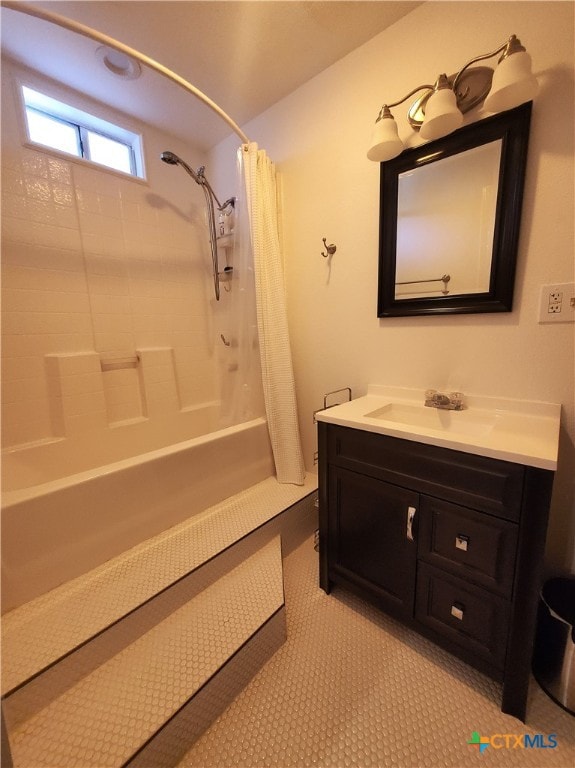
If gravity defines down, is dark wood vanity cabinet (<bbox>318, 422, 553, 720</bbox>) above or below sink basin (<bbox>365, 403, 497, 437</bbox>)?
below

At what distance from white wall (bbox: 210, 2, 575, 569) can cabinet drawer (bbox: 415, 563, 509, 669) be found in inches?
18.0

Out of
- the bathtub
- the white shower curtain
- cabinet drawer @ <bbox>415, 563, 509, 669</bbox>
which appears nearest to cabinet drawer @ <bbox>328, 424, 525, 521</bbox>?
cabinet drawer @ <bbox>415, 563, 509, 669</bbox>

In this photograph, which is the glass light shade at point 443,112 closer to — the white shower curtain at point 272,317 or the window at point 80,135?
the white shower curtain at point 272,317

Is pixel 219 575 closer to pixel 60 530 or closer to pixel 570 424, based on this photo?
pixel 60 530

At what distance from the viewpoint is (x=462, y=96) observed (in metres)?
1.10

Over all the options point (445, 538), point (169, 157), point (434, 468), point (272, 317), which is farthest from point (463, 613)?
point (169, 157)

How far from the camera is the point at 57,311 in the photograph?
1.63m

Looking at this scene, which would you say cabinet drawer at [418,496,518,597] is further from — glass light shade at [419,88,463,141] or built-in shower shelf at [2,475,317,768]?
glass light shade at [419,88,463,141]

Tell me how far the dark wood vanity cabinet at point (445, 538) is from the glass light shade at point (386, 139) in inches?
44.0

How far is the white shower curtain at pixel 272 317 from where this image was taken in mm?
1582

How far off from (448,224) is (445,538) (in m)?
1.19

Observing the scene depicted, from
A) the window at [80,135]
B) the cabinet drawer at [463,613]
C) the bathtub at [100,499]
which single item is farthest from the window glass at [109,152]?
the cabinet drawer at [463,613]

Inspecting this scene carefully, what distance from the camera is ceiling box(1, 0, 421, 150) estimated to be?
3.90ft

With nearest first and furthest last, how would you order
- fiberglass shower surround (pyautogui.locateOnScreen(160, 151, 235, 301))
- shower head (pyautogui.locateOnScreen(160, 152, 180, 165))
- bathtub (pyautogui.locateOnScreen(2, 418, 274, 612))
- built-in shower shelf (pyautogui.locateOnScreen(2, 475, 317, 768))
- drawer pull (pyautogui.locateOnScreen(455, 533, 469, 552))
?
built-in shower shelf (pyautogui.locateOnScreen(2, 475, 317, 768)), drawer pull (pyautogui.locateOnScreen(455, 533, 469, 552)), bathtub (pyautogui.locateOnScreen(2, 418, 274, 612)), shower head (pyautogui.locateOnScreen(160, 152, 180, 165)), fiberglass shower surround (pyautogui.locateOnScreen(160, 151, 235, 301))
